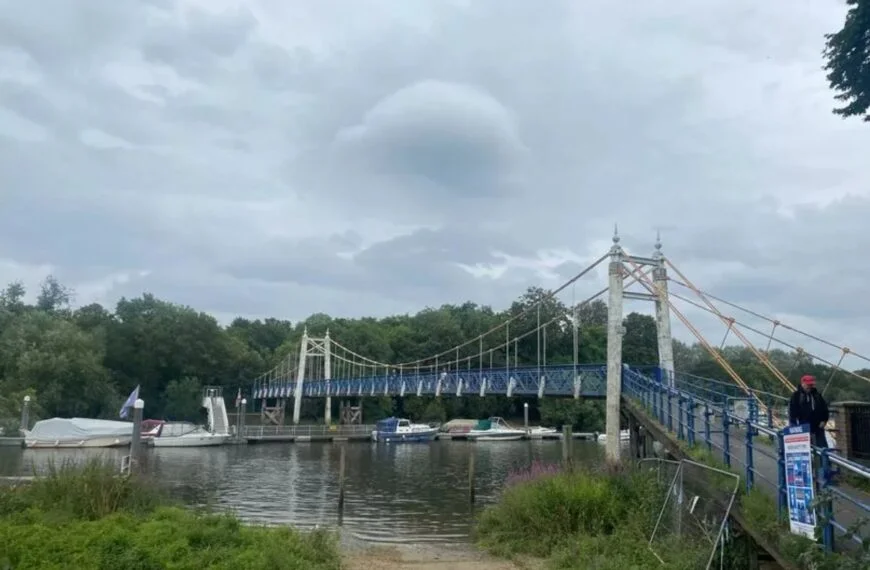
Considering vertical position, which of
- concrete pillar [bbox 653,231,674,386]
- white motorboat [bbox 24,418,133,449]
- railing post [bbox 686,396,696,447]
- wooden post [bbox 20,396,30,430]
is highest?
concrete pillar [bbox 653,231,674,386]

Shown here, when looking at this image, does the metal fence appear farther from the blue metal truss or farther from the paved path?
the paved path

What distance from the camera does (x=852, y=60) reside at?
44.6 feet

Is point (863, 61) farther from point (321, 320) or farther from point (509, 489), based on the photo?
point (321, 320)

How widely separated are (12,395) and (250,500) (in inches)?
1485

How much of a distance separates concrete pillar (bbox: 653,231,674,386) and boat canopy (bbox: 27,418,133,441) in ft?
115

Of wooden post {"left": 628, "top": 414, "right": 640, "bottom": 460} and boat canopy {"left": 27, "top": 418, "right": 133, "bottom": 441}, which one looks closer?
wooden post {"left": 628, "top": 414, "right": 640, "bottom": 460}

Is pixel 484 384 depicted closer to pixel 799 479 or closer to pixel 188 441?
pixel 188 441

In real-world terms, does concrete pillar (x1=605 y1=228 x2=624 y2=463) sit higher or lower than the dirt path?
higher

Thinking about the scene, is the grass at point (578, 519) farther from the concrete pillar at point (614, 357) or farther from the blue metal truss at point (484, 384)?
the blue metal truss at point (484, 384)

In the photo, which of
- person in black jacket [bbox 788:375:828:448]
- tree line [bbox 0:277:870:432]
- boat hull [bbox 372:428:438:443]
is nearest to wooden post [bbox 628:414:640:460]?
person in black jacket [bbox 788:375:828:448]

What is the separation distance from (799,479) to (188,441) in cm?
4953

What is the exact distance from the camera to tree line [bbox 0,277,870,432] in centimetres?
5962

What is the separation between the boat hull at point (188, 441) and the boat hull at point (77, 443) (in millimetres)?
2160

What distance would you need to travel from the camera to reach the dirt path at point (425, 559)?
40.1 ft
